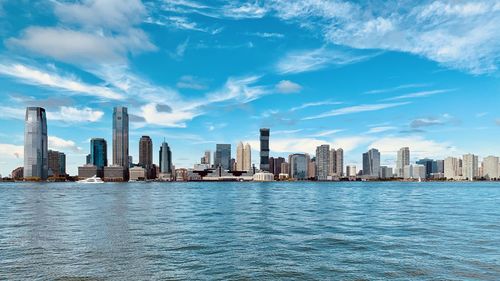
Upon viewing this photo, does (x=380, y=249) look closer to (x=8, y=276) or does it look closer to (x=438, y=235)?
(x=438, y=235)

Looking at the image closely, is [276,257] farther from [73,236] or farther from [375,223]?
[375,223]

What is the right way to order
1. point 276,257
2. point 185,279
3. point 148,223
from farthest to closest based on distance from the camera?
1. point 148,223
2. point 276,257
3. point 185,279

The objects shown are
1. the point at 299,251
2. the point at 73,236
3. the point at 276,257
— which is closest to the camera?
the point at 276,257

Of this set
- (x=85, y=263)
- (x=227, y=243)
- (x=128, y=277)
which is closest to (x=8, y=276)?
(x=85, y=263)

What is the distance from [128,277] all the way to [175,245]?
1213cm

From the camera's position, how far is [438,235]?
154ft

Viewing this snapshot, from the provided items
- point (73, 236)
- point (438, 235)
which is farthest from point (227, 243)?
point (438, 235)

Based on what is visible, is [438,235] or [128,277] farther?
[438,235]

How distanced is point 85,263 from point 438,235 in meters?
39.5

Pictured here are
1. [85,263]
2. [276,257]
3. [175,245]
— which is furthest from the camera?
[175,245]

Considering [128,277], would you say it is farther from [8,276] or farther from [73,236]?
[73,236]

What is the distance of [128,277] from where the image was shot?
2814 cm

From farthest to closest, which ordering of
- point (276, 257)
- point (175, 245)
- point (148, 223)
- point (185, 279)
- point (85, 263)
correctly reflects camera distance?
point (148, 223)
point (175, 245)
point (276, 257)
point (85, 263)
point (185, 279)

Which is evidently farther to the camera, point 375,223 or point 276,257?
point 375,223
